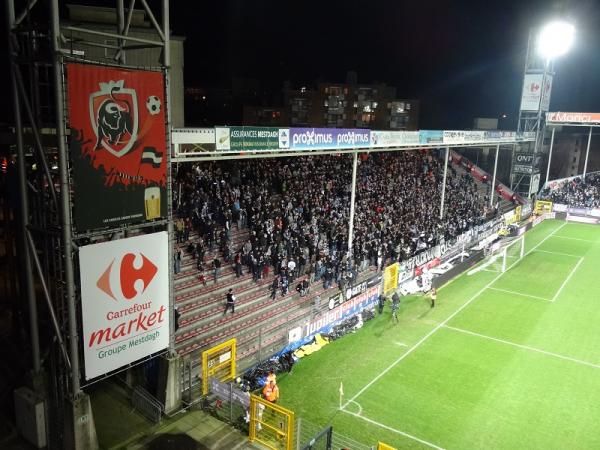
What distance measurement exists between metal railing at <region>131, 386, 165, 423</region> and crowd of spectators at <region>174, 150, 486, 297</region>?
666 cm

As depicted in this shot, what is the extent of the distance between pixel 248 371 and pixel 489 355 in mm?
9164

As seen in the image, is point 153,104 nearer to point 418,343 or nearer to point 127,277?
point 127,277

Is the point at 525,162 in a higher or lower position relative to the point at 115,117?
lower

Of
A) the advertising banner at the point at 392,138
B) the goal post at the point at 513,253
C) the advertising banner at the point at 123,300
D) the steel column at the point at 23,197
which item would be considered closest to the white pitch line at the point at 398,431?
the advertising banner at the point at 123,300

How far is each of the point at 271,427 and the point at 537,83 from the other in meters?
44.0

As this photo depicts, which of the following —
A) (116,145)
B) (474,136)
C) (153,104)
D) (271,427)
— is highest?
(153,104)

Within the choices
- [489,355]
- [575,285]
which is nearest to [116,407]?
[489,355]

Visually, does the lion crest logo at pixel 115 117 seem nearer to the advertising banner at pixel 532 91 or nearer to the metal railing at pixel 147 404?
the metal railing at pixel 147 404

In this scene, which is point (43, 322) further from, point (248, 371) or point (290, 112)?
point (290, 112)

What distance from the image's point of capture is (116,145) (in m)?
11.1

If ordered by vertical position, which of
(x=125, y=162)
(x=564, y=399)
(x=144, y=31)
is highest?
(x=144, y=31)

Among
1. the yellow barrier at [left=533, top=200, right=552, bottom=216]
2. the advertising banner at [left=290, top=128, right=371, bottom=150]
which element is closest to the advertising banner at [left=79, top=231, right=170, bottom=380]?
the advertising banner at [left=290, top=128, right=371, bottom=150]

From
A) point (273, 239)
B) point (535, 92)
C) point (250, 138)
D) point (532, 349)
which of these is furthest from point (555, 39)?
point (250, 138)

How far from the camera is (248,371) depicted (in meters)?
15.8
